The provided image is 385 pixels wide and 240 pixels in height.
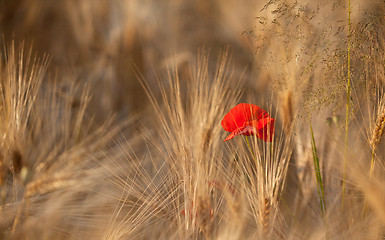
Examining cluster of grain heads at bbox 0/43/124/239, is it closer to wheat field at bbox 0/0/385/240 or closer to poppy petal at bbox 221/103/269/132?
wheat field at bbox 0/0/385/240

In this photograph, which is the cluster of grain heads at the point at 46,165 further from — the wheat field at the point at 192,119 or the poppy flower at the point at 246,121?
the poppy flower at the point at 246,121

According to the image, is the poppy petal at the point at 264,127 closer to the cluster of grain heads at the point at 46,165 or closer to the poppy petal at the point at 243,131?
the poppy petal at the point at 243,131

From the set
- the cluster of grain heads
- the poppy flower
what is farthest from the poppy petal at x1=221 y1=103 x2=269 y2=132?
the cluster of grain heads

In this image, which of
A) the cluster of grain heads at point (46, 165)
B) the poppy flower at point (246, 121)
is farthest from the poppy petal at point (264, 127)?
the cluster of grain heads at point (46, 165)

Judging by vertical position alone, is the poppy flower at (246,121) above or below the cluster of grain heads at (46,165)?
above

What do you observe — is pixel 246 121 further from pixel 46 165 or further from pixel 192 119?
pixel 46 165

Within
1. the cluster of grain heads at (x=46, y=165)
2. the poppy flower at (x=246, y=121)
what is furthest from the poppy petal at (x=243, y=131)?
the cluster of grain heads at (x=46, y=165)

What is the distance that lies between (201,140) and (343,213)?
234 millimetres

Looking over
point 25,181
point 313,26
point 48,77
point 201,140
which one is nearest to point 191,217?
point 201,140

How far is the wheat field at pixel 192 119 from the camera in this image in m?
0.49

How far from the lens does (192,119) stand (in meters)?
0.55

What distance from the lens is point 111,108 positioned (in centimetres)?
86

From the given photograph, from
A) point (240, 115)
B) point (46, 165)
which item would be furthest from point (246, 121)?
point (46, 165)

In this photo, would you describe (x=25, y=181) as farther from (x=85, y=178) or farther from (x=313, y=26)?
(x=313, y=26)
